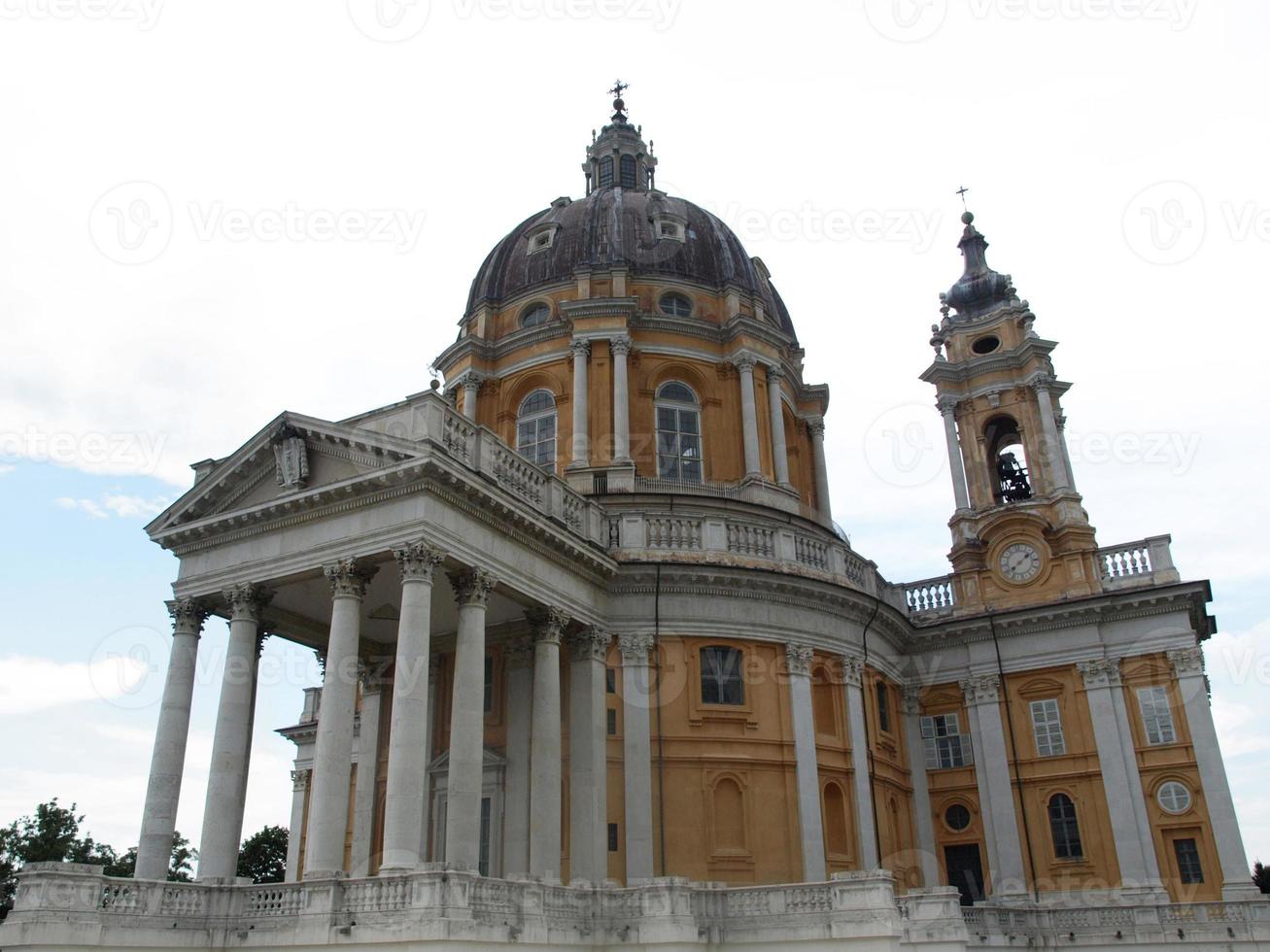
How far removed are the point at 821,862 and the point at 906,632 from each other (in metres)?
9.07

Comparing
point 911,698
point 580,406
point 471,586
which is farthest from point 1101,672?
point 471,586

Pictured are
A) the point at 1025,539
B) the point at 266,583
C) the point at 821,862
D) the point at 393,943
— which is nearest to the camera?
the point at 393,943

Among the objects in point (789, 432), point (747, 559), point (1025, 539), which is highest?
point (789, 432)

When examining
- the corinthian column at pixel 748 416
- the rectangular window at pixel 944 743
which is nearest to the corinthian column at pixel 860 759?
the rectangular window at pixel 944 743

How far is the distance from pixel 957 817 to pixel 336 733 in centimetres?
1836

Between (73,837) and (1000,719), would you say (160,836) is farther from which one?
(73,837)

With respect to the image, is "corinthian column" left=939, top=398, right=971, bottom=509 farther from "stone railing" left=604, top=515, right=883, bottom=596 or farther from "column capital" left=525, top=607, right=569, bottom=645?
"column capital" left=525, top=607, right=569, bottom=645

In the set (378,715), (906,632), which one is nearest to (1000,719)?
(906,632)

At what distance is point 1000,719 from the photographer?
2947 cm

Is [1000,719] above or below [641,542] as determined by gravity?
below

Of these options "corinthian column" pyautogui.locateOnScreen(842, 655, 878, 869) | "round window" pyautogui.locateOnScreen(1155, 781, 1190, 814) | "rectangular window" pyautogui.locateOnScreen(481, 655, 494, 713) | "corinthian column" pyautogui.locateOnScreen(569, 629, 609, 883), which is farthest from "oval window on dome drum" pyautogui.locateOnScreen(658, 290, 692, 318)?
"round window" pyautogui.locateOnScreen(1155, 781, 1190, 814)

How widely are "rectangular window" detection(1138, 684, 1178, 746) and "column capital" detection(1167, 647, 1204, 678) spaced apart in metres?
0.63

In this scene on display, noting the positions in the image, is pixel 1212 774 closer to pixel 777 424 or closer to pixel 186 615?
pixel 777 424

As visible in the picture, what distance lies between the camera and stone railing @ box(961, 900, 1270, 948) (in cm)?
2436
